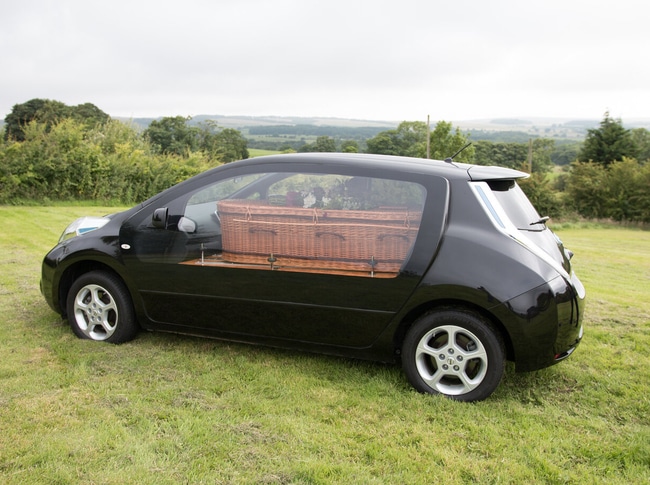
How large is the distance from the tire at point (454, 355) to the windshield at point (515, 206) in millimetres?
751

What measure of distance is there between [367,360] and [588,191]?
43646 millimetres

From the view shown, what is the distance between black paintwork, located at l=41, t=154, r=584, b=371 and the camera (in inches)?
148

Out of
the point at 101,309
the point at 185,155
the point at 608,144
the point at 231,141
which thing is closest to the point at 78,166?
the point at 185,155

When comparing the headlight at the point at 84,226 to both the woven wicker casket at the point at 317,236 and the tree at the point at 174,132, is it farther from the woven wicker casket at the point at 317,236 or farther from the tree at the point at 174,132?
the tree at the point at 174,132

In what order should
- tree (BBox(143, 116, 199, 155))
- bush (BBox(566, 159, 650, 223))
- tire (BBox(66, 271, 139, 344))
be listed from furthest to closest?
1. tree (BBox(143, 116, 199, 155))
2. bush (BBox(566, 159, 650, 223))
3. tire (BBox(66, 271, 139, 344))

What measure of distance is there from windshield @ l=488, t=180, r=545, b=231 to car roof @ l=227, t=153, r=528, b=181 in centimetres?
7

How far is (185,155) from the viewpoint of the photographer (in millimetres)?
26391

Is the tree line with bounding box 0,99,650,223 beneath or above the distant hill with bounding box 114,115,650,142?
beneath

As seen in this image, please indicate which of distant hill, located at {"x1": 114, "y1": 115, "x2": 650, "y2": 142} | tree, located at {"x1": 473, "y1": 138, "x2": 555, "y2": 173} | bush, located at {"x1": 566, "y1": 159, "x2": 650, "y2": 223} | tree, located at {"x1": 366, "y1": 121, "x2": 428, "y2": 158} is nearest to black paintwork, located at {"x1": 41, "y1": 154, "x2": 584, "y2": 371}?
distant hill, located at {"x1": 114, "y1": 115, "x2": 650, "y2": 142}

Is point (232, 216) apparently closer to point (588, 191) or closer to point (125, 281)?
point (125, 281)

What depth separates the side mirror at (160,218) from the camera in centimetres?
459

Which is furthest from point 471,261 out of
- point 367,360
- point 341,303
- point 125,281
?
point 125,281

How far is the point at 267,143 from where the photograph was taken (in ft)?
145

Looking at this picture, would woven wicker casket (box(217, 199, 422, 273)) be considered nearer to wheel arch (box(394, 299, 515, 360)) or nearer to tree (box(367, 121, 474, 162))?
wheel arch (box(394, 299, 515, 360))
